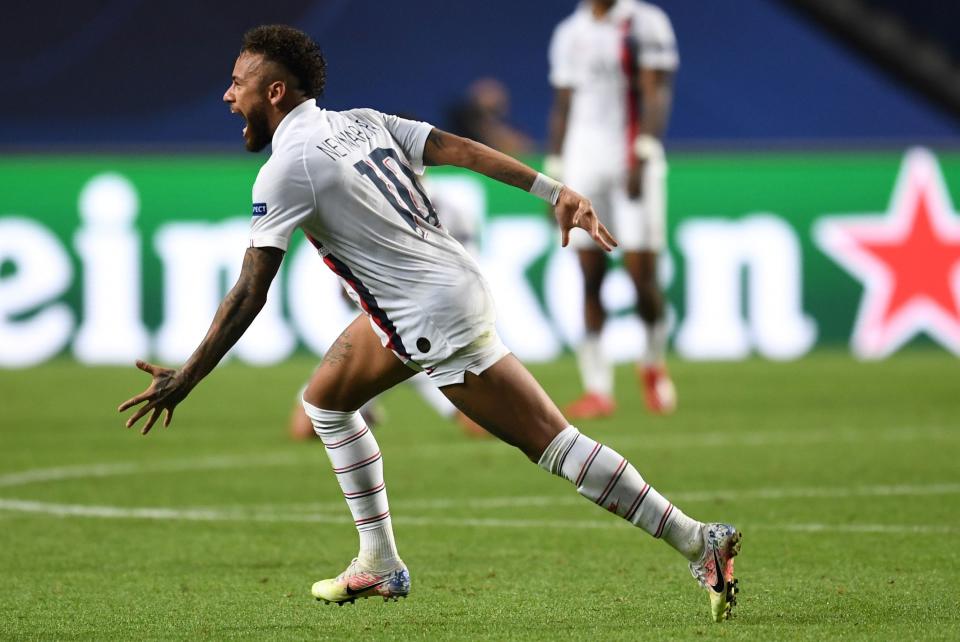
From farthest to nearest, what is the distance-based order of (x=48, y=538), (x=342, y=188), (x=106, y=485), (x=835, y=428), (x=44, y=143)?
(x=44, y=143), (x=835, y=428), (x=106, y=485), (x=48, y=538), (x=342, y=188)

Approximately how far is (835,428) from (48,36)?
11.4m

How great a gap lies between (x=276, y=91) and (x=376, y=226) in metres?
0.53

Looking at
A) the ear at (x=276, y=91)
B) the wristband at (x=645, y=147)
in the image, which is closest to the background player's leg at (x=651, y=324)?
the wristband at (x=645, y=147)

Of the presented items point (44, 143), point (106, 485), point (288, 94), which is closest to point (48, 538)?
point (106, 485)

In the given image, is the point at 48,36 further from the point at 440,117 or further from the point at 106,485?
the point at 106,485

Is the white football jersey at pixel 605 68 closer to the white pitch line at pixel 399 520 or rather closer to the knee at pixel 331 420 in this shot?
the white pitch line at pixel 399 520

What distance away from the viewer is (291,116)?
5.52 m

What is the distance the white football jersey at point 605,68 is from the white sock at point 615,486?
23.7 ft

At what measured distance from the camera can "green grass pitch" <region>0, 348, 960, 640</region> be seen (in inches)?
217

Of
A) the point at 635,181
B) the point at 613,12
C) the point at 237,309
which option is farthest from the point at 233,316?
the point at 613,12

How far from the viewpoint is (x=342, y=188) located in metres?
5.36

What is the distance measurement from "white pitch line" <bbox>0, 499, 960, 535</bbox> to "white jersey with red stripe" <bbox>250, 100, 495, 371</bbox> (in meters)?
2.25

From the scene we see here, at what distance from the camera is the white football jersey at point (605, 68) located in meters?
12.3

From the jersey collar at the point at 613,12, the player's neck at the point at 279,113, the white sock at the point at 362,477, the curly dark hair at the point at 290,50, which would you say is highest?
the jersey collar at the point at 613,12
